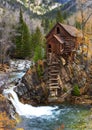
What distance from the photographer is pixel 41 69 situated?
45.2 metres

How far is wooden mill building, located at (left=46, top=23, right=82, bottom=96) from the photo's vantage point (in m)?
44.5

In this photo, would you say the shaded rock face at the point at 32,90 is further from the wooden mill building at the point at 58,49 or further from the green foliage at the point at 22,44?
the green foliage at the point at 22,44

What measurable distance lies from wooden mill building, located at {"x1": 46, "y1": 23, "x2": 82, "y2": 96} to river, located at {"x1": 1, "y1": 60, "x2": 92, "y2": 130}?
3.94 m

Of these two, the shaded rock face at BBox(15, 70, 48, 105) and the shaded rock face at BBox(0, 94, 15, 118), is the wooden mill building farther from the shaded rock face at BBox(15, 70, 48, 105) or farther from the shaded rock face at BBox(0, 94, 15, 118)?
the shaded rock face at BBox(0, 94, 15, 118)

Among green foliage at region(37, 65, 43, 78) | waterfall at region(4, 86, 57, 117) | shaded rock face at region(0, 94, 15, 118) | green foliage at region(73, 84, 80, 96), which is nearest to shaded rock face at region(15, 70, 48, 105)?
green foliage at region(37, 65, 43, 78)

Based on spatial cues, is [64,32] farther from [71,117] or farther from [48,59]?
[71,117]

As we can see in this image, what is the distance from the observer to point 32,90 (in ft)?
143

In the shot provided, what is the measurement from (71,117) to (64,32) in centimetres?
1584

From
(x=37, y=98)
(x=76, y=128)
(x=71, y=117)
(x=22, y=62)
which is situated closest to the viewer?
(x=76, y=128)

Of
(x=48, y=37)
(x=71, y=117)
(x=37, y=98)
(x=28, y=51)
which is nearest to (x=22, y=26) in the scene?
(x=28, y=51)

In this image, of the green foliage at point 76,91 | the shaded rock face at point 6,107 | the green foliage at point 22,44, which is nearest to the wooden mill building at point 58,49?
the green foliage at point 76,91

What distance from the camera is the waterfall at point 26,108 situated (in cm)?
3834

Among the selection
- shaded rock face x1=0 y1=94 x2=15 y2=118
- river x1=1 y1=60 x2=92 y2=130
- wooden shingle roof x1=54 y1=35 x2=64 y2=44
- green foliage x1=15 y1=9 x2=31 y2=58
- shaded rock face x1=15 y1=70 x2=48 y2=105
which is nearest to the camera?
river x1=1 y1=60 x2=92 y2=130

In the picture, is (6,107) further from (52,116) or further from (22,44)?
(22,44)
